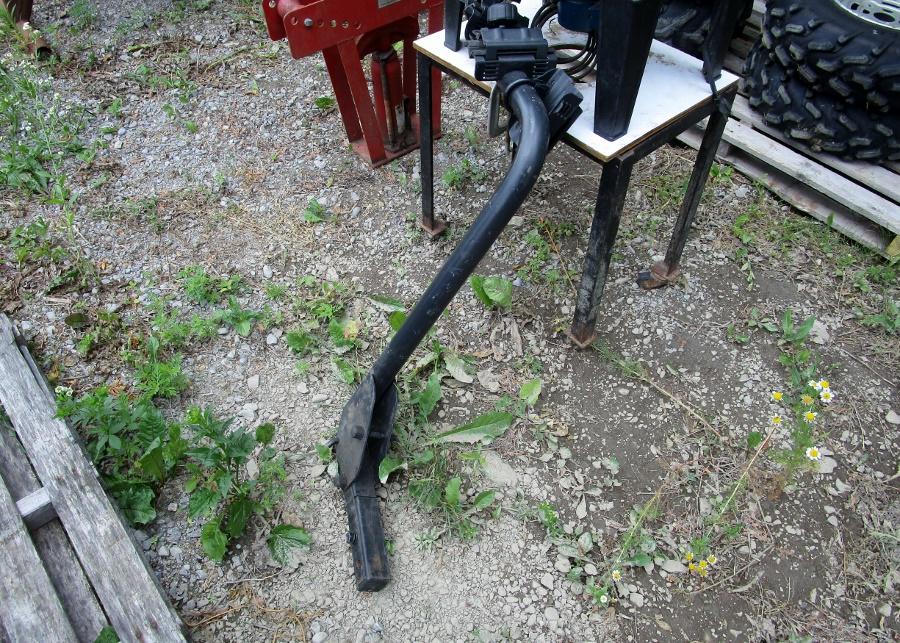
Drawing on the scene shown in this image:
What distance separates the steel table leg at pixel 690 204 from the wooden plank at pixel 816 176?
50 cm

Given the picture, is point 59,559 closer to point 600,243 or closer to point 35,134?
point 600,243

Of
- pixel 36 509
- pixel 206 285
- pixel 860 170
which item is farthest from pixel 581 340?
pixel 36 509

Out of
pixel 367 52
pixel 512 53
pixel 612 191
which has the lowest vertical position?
pixel 367 52

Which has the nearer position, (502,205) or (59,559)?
(502,205)

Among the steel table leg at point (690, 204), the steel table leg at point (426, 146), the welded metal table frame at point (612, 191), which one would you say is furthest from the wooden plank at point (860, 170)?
the steel table leg at point (426, 146)

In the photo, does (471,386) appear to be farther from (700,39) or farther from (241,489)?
(700,39)

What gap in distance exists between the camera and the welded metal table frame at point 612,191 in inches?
66.2

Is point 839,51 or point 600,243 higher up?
point 839,51

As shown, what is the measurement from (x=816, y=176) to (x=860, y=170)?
0.15 m

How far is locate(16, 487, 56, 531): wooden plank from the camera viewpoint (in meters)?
1.69

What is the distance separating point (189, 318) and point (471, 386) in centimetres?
112

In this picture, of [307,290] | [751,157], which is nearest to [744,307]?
[751,157]

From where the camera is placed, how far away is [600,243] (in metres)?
1.83

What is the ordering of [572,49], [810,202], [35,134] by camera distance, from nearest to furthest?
1. [572,49]
2. [810,202]
3. [35,134]
